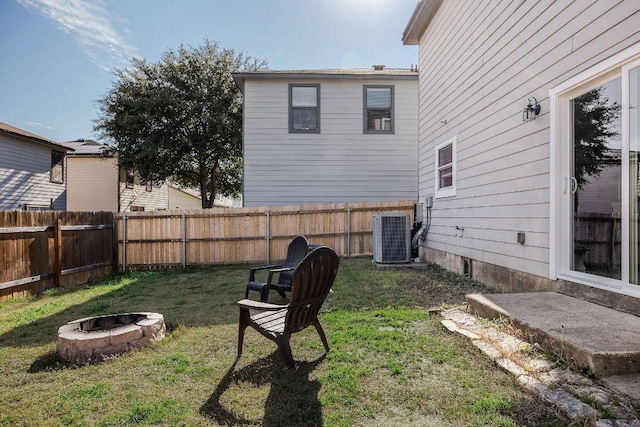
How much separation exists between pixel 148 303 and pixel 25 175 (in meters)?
13.8

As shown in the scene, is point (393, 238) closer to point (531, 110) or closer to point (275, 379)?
point (531, 110)

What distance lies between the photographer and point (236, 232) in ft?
31.1

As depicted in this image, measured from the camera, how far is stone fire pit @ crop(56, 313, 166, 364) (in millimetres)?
3197

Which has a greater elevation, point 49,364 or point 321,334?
point 321,334

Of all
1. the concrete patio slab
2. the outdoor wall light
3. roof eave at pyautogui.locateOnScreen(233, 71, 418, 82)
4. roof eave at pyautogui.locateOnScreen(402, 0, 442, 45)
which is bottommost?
the concrete patio slab

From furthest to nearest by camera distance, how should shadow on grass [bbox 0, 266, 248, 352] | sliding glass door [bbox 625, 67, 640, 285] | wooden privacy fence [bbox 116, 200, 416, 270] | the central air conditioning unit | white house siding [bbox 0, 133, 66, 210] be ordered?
white house siding [bbox 0, 133, 66, 210] → wooden privacy fence [bbox 116, 200, 416, 270] → the central air conditioning unit → shadow on grass [bbox 0, 266, 248, 352] → sliding glass door [bbox 625, 67, 640, 285]

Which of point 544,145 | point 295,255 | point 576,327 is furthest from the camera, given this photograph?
point 295,255

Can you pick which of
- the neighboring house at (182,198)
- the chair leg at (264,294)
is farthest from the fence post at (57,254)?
the neighboring house at (182,198)

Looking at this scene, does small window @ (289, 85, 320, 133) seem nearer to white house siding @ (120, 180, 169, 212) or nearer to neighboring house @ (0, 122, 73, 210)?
white house siding @ (120, 180, 169, 212)

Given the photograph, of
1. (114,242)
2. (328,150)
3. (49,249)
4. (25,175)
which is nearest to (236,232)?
(114,242)

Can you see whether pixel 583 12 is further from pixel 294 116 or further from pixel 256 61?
pixel 256 61

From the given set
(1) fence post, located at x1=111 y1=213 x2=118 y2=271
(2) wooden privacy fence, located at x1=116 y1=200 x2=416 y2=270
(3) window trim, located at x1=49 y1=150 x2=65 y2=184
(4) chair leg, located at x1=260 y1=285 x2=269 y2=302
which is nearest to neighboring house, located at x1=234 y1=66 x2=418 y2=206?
(2) wooden privacy fence, located at x1=116 y1=200 x2=416 y2=270

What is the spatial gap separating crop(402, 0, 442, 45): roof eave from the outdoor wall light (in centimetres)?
411

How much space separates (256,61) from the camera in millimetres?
17391
